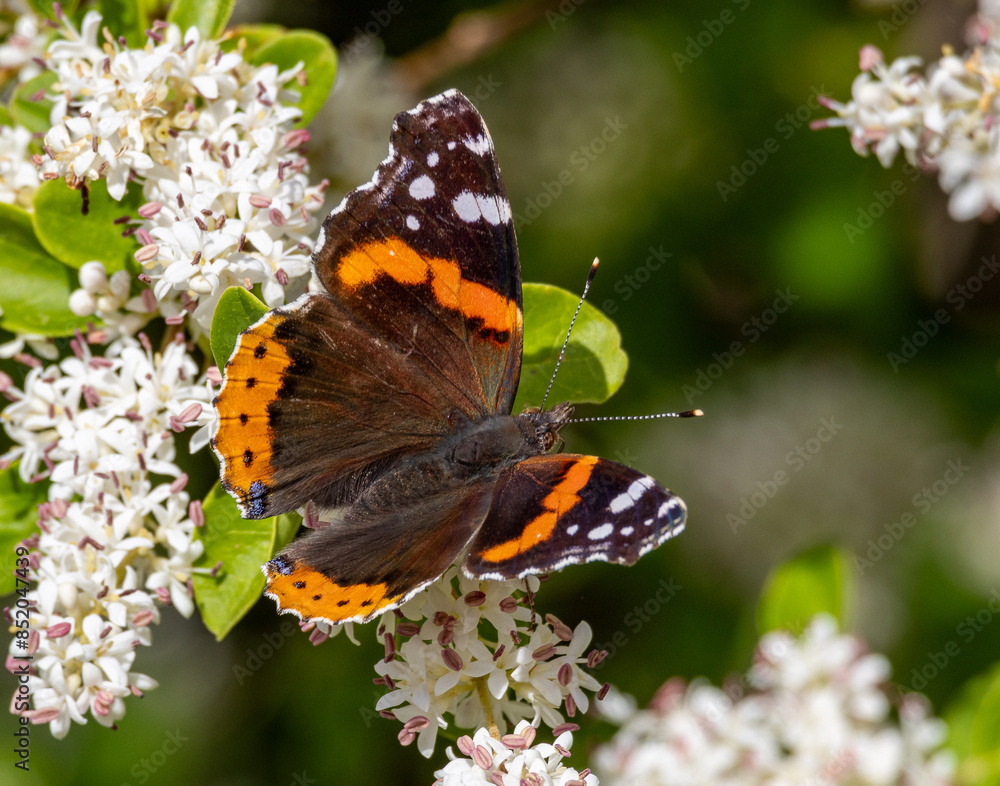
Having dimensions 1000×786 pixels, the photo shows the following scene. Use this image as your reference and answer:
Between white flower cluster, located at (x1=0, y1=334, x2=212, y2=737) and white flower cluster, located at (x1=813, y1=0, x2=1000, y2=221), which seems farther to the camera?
white flower cluster, located at (x1=813, y1=0, x2=1000, y2=221)

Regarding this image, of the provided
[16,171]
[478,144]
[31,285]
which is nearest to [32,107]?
[16,171]

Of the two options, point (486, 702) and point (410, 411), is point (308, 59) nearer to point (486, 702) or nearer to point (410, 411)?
point (410, 411)

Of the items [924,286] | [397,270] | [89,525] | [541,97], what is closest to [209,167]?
[397,270]

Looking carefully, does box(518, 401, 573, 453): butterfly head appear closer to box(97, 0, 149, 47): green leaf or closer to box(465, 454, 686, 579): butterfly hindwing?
box(465, 454, 686, 579): butterfly hindwing

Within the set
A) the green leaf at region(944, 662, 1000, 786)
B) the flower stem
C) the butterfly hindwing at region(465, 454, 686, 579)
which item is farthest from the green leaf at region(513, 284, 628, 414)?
the green leaf at region(944, 662, 1000, 786)

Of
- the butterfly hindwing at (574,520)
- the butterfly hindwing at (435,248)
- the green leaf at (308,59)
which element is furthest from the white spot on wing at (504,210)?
the green leaf at (308,59)

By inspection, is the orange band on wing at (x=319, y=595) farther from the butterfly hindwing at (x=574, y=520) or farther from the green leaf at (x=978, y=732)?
the green leaf at (x=978, y=732)
